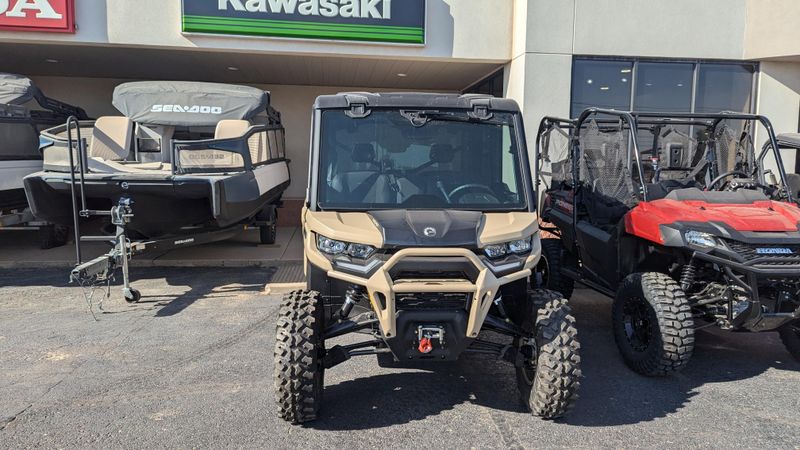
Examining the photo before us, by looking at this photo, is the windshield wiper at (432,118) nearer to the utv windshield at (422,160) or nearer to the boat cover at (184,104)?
the utv windshield at (422,160)

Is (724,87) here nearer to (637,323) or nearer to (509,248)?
(637,323)

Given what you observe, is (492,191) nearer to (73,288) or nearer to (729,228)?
(729,228)

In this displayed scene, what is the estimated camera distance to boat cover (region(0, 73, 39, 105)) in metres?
7.68

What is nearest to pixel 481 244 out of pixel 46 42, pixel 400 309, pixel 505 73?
pixel 400 309

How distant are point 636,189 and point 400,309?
9.79ft

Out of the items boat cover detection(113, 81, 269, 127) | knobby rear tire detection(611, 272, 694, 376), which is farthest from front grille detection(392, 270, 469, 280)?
boat cover detection(113, 81, 269, 127)

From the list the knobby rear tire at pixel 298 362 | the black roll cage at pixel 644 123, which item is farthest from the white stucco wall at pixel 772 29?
the knobby rear tire at pixel 298 362

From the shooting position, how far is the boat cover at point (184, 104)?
7465 millimetres

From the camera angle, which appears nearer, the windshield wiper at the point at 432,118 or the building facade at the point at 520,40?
the windshield wiper at the point at 432,118

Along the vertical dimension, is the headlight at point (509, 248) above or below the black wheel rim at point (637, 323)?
above

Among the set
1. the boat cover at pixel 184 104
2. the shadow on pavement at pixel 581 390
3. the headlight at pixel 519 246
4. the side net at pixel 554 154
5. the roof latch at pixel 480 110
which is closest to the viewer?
the headlight at pixel 519 246

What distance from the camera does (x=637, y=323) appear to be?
4.67m

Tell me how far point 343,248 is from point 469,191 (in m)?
1.07

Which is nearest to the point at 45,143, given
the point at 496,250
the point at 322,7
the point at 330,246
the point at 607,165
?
the point at 322,7
